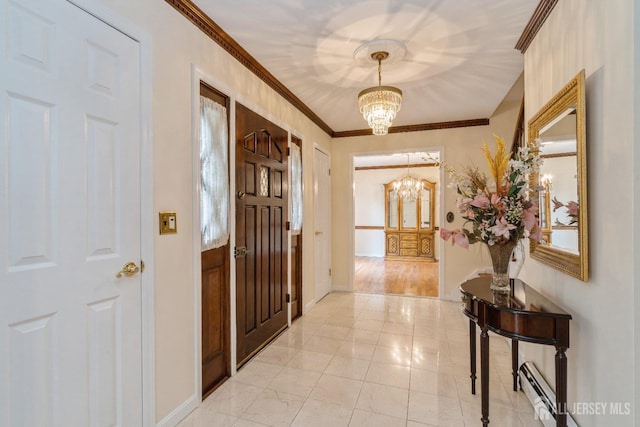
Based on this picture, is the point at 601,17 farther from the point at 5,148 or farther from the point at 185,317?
the point at 185,317

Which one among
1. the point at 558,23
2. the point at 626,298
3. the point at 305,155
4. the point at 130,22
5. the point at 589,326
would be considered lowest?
the point at 589,326

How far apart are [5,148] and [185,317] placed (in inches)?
49.7

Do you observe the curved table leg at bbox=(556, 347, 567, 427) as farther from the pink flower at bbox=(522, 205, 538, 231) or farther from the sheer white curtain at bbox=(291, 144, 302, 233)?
the sheer white curtain at bbox=(291, 144, 302, 233)

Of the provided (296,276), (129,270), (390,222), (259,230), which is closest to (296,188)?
(259,230)

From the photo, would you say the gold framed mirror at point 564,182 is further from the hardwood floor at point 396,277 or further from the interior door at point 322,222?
the hardwood floor at point 396,277

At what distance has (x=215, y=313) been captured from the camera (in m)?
2.28

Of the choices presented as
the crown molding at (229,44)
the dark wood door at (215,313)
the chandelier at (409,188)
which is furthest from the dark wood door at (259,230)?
the chandelier at (409,188)

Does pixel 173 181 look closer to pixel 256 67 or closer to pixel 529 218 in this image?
pixel 256 67

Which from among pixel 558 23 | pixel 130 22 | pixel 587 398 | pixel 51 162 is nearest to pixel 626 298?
pixel 587 398

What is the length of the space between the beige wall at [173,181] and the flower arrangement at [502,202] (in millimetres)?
1678

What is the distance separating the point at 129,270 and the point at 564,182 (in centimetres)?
235

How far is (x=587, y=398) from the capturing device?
1441mm

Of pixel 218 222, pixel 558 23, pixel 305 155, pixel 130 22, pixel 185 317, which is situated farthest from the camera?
pixel 305 155

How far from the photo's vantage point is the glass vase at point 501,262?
1821 millimetres
